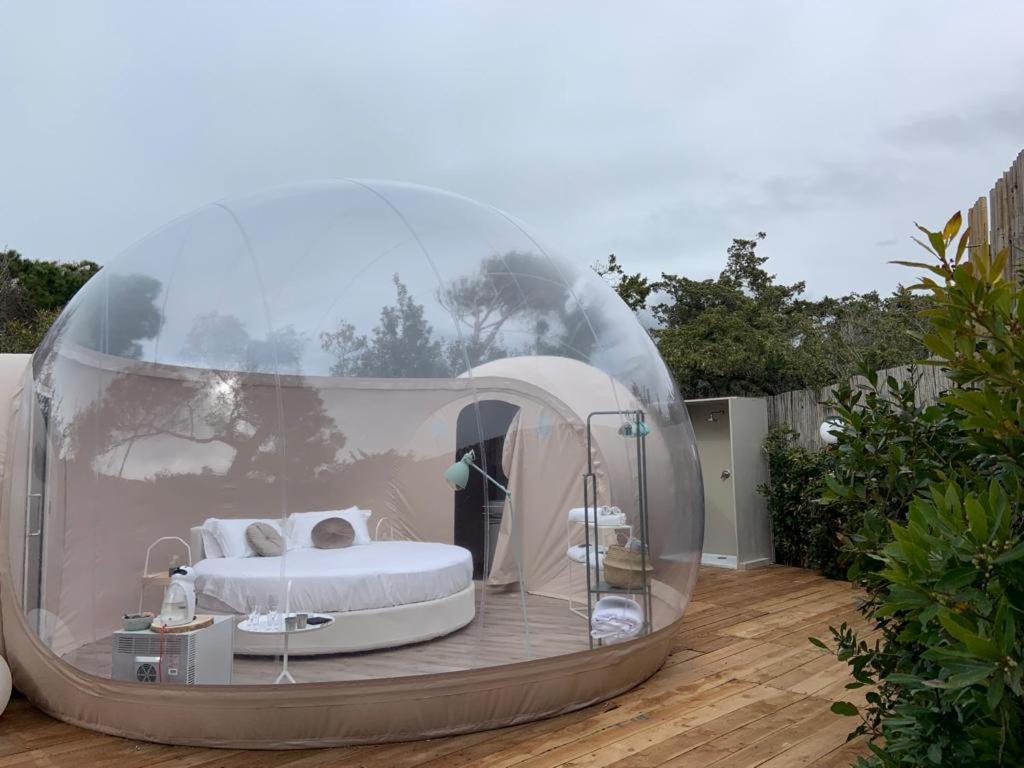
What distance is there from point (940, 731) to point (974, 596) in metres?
0.53

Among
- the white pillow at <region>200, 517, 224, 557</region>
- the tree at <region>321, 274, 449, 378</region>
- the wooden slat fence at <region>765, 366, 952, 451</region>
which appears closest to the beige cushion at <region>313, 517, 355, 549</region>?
the white pillow at <region>200, 517, 224, 557</region>

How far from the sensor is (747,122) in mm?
9883

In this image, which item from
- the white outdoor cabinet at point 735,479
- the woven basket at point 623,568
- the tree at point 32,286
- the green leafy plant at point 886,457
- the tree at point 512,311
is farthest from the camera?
the tree at point 32,286

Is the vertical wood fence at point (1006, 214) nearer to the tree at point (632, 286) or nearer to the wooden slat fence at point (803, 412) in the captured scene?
the wooden slat fence at point (803, 412)

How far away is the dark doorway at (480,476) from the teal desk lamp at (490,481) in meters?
0.02

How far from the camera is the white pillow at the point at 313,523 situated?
140 inches

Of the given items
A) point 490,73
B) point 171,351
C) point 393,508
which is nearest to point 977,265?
point 393,508

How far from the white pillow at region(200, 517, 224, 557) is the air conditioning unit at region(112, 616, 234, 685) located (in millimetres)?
297

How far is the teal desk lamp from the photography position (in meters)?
3.67

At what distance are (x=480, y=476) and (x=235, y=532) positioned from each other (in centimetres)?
118

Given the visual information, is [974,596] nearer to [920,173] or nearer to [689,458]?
[689,458]

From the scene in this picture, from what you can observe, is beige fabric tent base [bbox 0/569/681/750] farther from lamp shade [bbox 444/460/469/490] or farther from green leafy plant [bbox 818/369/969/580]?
green leafy plant [bbox 818/369/969/580]

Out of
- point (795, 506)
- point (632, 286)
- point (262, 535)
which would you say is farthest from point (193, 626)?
point (632, 286)

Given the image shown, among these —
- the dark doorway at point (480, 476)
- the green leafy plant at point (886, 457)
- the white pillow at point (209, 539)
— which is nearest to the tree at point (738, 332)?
the dark doorway at point (480, 476)
